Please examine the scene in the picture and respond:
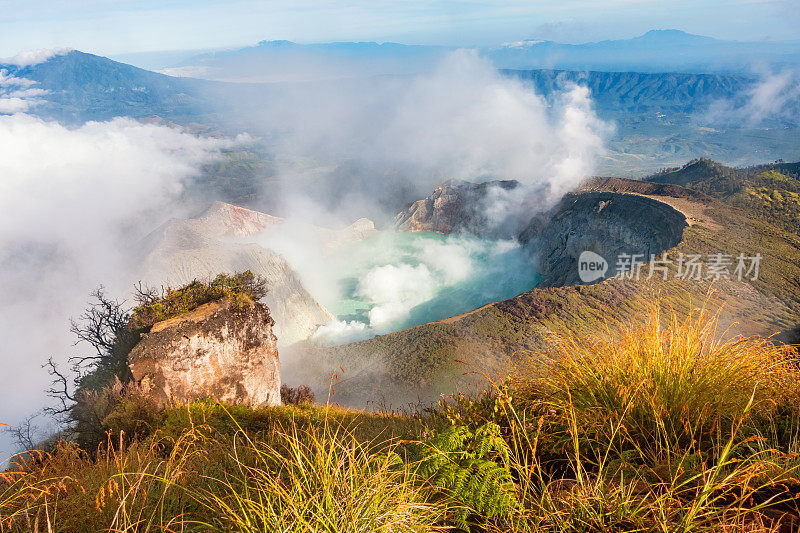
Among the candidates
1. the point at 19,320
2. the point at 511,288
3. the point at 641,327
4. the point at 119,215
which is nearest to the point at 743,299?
the point at 511,288

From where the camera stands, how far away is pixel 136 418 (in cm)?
973

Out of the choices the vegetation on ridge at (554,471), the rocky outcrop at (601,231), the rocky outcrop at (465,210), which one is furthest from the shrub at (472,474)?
the rocky outcrop at (465,210)

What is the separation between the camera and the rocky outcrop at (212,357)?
1227 centimetres

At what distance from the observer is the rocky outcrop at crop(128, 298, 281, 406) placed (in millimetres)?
12273

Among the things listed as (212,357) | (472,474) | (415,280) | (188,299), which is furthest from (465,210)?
(472,474)

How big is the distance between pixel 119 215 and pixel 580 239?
4785 inches

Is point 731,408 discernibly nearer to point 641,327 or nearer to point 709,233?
point 641,327

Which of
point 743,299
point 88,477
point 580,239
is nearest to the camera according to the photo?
point 88,477

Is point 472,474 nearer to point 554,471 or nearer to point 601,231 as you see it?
point 554,471

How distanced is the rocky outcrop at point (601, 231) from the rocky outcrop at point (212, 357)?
46.8 meters

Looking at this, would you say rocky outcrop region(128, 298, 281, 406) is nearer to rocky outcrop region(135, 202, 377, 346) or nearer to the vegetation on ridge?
the vegetation on ridge

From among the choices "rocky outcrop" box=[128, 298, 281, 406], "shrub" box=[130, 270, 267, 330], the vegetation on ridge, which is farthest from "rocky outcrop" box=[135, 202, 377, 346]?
the vegetation on ridge

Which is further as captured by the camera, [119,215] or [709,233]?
[119,215]

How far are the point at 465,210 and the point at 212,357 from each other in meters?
88.2
